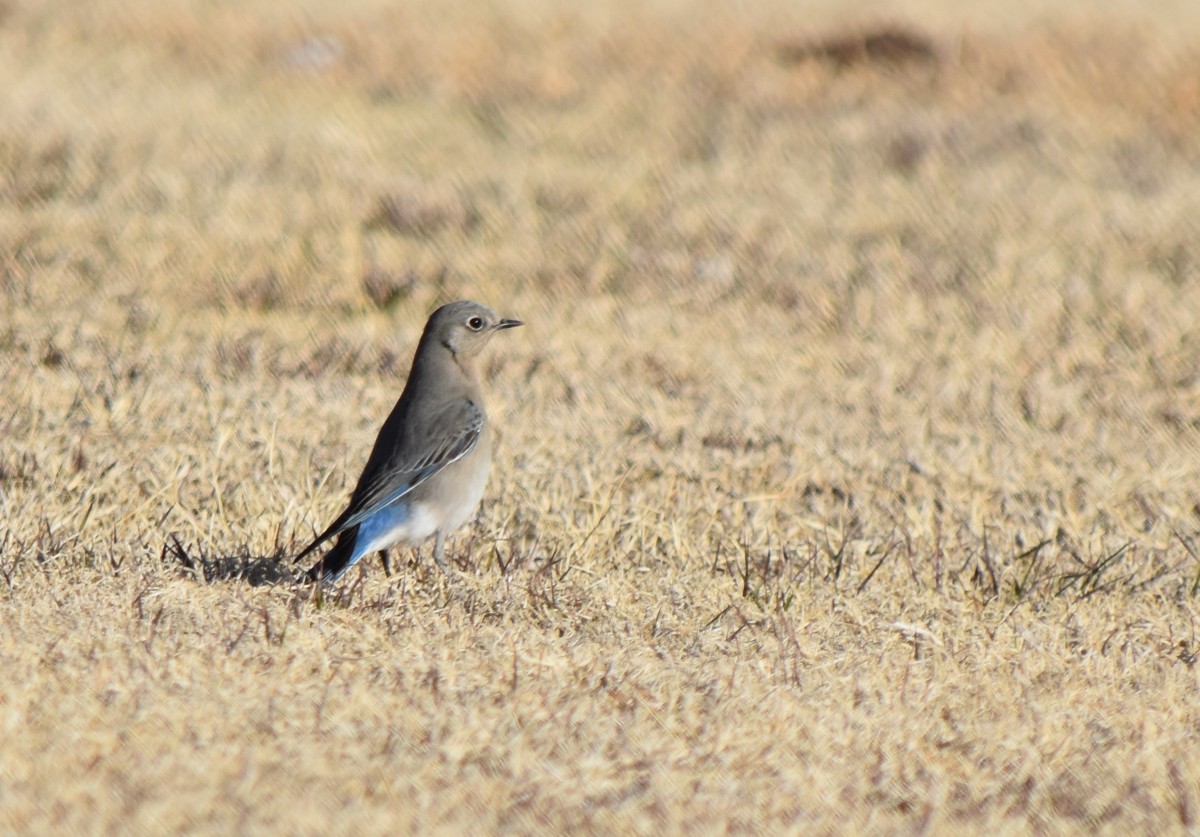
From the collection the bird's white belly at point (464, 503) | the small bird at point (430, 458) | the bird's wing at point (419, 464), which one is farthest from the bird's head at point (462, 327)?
the bird's white belly at point (464, 503)

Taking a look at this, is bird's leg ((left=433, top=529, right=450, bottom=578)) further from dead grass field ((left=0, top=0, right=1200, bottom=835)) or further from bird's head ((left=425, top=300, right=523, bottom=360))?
bird's head ((left=425, top=300, right=523, bottom=360))

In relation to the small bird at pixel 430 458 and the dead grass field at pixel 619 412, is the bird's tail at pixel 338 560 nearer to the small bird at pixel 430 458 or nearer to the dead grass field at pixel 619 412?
the small bird at pixel 430 458

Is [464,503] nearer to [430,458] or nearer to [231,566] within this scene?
[430,458]

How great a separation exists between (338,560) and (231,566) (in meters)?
0.32

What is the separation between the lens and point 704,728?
13.2 ft

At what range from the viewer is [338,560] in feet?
16.7

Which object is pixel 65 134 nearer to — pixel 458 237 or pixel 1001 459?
pixel 458 237

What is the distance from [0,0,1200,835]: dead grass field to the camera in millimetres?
3836

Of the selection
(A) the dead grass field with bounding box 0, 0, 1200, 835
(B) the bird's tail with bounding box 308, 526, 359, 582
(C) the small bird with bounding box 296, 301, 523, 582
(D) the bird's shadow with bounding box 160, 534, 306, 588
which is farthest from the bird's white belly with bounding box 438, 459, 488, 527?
(D) the bird's shadow with bounding box 160, 534, 306, 588

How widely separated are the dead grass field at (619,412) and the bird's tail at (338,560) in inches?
6.3

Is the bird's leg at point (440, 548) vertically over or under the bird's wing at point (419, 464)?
under

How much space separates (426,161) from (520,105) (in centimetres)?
157

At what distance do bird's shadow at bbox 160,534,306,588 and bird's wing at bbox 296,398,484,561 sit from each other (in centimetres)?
11

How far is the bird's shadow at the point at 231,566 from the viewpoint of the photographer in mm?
4977
